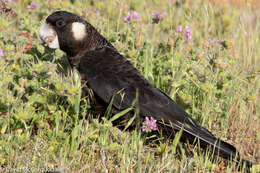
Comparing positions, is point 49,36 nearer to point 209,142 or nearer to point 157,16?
point 157,16

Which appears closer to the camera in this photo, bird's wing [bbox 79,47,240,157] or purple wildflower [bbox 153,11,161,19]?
bird's wing [bbox 79,47,240,157]

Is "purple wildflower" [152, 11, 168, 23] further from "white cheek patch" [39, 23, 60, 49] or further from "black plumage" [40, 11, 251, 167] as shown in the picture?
"white cheek patch" [39, 23, 60, 49]

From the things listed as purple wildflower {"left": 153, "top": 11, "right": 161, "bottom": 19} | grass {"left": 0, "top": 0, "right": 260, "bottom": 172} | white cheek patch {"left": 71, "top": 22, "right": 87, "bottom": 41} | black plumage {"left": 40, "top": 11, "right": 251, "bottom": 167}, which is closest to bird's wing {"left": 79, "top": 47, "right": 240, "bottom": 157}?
black plumage {"left": 40, "top": 11, "right": 251, "bottom": 167}

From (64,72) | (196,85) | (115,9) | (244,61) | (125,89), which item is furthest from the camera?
(115,9)

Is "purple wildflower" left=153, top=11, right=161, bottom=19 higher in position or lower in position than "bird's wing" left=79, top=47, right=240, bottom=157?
higher

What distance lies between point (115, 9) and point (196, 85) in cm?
204

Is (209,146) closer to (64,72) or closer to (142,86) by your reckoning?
(142,86)

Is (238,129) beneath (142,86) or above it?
beneath

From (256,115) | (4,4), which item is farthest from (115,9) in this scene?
(256,115)

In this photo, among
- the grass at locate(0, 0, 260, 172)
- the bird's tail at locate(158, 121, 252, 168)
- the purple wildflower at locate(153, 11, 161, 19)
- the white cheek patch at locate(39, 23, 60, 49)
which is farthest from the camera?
the purple wildflower at locate(153, 11, 161, 19)

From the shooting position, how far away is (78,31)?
3270 mm

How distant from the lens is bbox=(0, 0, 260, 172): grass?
103 inches

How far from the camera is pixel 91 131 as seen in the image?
2.71 m

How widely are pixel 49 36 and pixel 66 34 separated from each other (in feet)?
0.50
